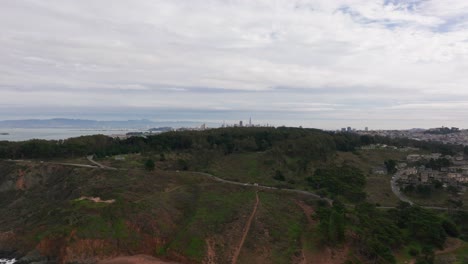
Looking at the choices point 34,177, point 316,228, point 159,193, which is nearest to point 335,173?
point 316,228

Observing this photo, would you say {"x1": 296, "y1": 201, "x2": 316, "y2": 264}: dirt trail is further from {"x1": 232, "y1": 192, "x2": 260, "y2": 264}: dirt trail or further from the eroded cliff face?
the eroded cliff face

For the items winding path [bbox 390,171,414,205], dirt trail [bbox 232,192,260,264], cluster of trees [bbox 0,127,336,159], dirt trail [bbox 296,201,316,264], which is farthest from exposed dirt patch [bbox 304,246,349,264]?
cluster of trees [bbox 0,127,336,159]

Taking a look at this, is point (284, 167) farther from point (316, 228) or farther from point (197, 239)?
point (197, 239)

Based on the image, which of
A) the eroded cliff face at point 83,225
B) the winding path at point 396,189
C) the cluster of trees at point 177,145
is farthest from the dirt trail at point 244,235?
the cluster of trees at point 177,145

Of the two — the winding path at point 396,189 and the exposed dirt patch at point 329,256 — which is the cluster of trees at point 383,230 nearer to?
the exposed dirt patch at point 329,256

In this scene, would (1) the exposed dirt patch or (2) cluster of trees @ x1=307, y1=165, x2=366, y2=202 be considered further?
(2) cluster of trees @ x1=307, y1=165, x2=366, y2=202

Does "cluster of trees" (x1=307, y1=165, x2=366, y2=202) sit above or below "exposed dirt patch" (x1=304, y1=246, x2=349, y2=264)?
above

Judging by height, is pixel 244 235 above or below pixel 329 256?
above

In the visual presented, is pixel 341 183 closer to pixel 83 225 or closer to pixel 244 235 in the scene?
pixel 244 235

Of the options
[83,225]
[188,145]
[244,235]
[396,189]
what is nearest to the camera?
[244,235]

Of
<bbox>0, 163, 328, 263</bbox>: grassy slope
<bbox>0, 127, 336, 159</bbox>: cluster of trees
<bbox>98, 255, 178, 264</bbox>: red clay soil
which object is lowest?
<bbox>98, 255, 178, 264</bbox>: red clay soil

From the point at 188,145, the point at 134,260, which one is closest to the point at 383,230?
the point at 134,260
